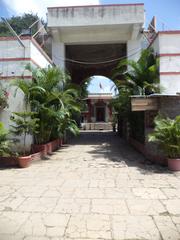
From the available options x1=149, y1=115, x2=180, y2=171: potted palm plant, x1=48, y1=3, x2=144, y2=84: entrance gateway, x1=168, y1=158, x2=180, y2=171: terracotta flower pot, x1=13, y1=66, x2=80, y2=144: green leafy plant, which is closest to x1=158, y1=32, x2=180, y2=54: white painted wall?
x1=48, y1=3, x2=144, y2=84: entrance gateway

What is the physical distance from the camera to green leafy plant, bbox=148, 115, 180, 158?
26.3 ft

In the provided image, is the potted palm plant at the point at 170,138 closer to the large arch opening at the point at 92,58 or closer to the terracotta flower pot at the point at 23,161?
the terracotta flower pot at the point at 23,161

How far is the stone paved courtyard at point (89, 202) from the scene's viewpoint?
13.3 ft

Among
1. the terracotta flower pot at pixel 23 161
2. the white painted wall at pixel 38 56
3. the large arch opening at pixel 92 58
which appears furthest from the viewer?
the large arch opening at pixel 92 58

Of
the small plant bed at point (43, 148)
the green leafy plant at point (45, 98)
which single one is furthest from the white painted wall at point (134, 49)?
the small plant bed at point (43, 148)

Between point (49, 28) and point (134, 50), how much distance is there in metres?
4.88

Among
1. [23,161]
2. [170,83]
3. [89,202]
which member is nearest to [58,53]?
[170,83]

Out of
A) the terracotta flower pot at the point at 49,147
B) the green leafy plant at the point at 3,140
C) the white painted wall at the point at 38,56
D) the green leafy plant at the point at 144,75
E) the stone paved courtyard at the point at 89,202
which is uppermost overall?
the white painted wall at the point at 38,56

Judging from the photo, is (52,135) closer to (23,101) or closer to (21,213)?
(23,101)

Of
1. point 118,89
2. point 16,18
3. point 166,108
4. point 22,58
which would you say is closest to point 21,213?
point 166,108

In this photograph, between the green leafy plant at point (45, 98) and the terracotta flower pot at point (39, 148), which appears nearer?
the green leafy plant at point (45, 98)

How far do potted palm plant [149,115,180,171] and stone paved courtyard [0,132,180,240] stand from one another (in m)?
0.42

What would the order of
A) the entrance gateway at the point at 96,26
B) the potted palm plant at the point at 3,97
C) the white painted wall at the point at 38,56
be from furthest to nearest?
the entrance gateway at the point at 96,26 → the white painted wall at the point at 38,56 → the potted palm plant at the point at 3,97

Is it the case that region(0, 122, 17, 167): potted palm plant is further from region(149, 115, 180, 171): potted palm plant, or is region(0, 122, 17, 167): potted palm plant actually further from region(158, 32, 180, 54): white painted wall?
region(158, 32, 180, 54): white painted wall
